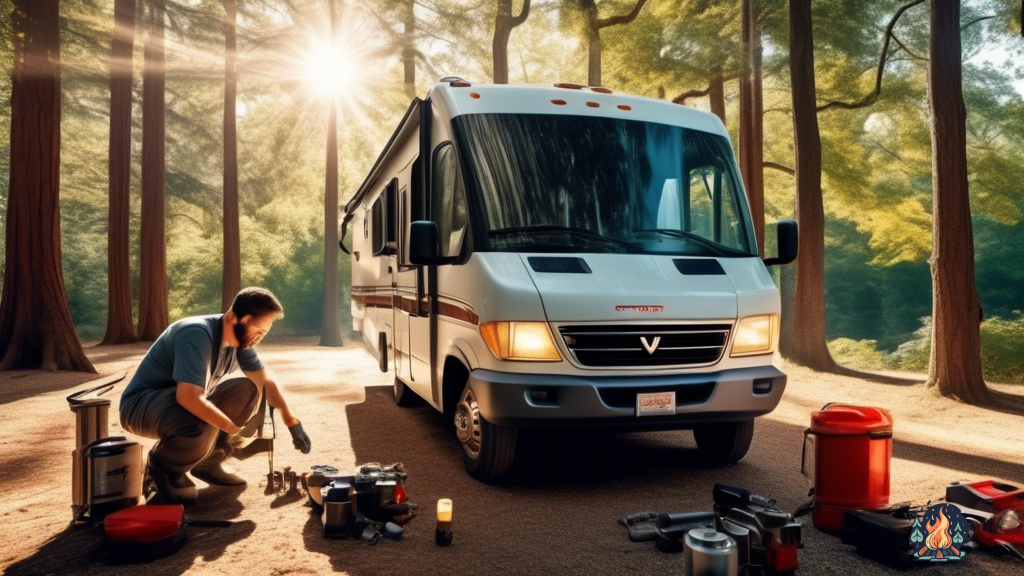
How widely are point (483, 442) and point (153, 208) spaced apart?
56.4 feet

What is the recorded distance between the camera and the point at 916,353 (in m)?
21.0

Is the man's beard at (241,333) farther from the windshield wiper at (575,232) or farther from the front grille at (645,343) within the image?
the front grille at (645,343)

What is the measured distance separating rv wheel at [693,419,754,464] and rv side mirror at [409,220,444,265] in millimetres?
2488

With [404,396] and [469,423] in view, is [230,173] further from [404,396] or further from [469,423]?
[469,423]

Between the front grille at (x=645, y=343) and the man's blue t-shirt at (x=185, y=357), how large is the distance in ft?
7.02

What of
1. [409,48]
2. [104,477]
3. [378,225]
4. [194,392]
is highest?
[409,48]

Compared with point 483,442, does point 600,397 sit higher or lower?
higher

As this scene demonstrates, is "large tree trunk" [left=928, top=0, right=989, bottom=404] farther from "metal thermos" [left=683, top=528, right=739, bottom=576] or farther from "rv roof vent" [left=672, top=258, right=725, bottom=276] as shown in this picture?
"metal thermos" [left=683, top=528, right=739, bottom=576]

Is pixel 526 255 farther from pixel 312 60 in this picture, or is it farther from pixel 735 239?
pixel 312 60

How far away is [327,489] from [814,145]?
40.2ft

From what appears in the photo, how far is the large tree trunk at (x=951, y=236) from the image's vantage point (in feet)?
34.1

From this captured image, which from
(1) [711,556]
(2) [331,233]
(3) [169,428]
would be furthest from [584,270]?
(2) [331,233]

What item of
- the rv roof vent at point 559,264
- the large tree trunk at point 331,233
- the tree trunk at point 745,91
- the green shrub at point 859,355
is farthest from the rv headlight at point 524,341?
the large tree trunk at point 331,233

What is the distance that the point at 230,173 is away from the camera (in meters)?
→ 21.5
